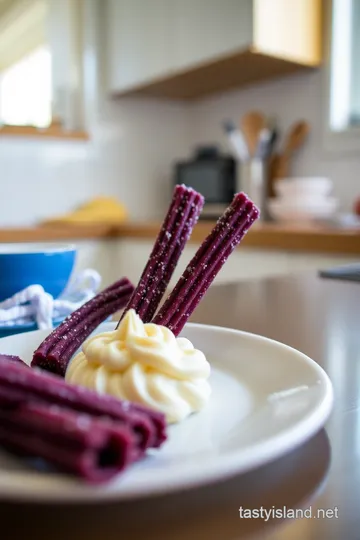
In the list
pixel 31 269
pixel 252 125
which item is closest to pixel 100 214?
pixel 252 125

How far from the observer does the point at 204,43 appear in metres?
2.21

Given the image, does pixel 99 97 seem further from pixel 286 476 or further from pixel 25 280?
pixel 286 476

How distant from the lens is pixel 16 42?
Result: 2.75 meters

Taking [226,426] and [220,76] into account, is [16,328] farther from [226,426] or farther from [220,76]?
[220,76]

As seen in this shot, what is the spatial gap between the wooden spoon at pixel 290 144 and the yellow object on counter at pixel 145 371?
2065mm

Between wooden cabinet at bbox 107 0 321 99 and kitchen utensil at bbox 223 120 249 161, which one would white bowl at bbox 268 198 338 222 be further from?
wooden cabinet at bbox 107 0 321 99

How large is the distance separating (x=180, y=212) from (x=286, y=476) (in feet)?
0.92

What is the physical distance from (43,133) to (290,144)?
1104mm

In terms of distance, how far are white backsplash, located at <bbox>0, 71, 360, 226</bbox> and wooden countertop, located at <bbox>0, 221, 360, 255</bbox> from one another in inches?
20.5

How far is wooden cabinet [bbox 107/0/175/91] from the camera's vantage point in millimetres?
2430

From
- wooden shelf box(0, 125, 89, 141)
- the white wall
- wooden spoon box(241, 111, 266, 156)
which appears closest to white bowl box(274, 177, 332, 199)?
wooden spoon box(241, 111, 266, 156)

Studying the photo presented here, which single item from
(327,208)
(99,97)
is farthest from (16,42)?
(327,208)

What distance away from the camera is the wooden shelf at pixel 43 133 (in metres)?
2.58

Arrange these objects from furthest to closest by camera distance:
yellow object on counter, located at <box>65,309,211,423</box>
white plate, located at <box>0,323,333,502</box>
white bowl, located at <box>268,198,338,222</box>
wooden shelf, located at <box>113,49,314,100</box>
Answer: wooden shelf, located at <box>113,49,314,100</box> < white bowl, located at <box>268,198,338,222</box> < yellow object on counter, located at <box>65,309,211,423</box> < white plate, located at <box>0,323,333,502</box>
